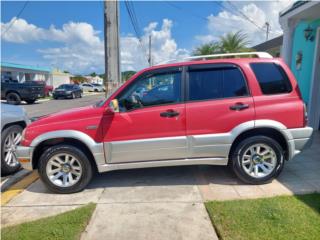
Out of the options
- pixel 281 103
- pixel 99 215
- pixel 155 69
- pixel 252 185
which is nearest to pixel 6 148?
pixel 99 215

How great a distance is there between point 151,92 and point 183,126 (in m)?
0.70

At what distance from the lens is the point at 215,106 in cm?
396

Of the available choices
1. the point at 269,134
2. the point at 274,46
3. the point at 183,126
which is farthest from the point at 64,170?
the point at 274,46

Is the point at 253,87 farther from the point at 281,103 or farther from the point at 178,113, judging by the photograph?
the point at 178,113

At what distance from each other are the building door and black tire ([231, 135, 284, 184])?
415 cm

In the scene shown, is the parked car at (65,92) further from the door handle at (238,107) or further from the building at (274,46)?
the door handle at (238,107)

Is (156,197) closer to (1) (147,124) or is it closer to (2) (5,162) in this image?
(1) (147,124)

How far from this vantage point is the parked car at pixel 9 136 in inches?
194

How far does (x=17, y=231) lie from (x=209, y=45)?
55.1ft

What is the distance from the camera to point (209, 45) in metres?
17.9

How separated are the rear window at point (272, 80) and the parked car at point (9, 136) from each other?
4.42 m

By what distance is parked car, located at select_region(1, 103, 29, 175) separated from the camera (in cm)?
493

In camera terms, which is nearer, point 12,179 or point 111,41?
point 12,179

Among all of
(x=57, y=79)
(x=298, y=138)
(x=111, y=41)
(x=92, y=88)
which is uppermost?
(x=57, y=79)
